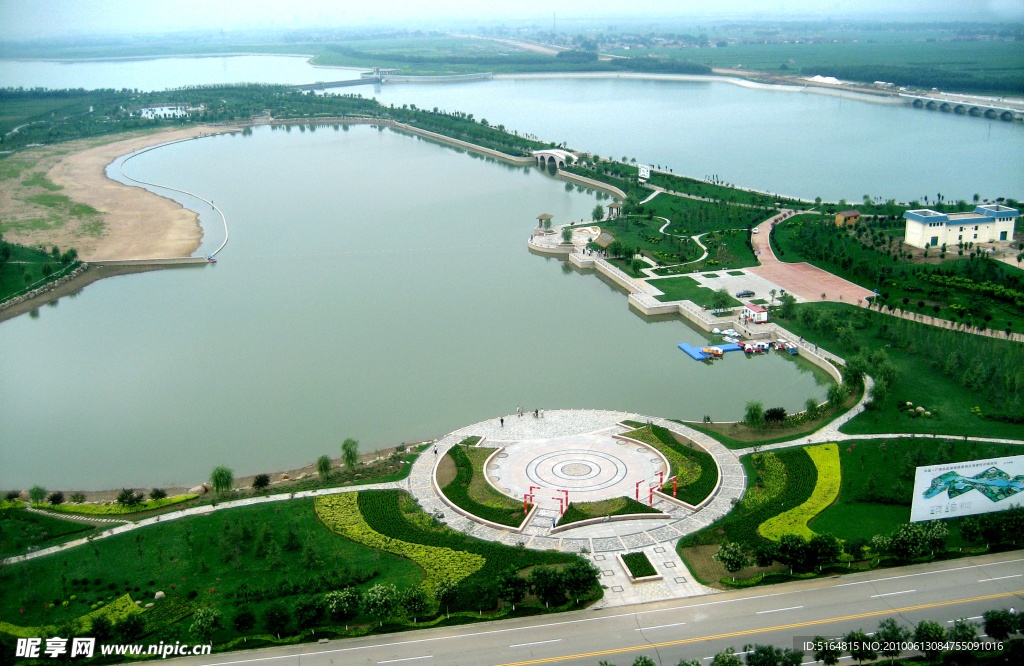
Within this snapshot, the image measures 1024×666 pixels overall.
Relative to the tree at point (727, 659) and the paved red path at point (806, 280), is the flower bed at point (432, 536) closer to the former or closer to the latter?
the tree at point (727, 659)

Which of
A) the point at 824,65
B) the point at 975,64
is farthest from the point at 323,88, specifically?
the point at 975,64

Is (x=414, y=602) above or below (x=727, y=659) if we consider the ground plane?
below

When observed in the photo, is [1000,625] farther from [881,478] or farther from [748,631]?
[881,478]

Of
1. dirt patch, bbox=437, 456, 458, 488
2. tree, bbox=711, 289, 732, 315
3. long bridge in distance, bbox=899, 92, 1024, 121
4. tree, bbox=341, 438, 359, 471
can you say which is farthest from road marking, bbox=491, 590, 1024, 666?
long bridge in distance, bbox=899, 92, 1024, 121

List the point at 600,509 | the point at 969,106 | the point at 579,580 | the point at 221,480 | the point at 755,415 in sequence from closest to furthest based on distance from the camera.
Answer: the point at 579,580 < the point at 600,509 < the point at 221,480 < the point at 755,415 < the point at 969,106

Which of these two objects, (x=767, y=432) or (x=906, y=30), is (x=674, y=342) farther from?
(x=906, y=30)

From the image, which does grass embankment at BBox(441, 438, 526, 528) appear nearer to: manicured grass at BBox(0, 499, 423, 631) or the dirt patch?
the dirt patch

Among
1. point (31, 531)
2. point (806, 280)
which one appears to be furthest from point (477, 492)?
point (806, 280)

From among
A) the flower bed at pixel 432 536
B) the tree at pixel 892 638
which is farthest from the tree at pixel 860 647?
the flower bed at pixel 432 536
